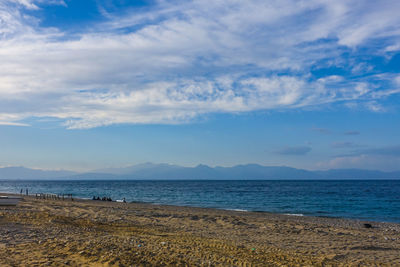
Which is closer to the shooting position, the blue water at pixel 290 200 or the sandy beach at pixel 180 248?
the sandy beach at pixel 180 248

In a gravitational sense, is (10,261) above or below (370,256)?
above

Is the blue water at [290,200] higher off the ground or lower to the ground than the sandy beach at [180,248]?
lower

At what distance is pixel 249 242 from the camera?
15.7 meters

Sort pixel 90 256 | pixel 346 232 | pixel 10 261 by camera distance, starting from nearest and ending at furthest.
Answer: pixel 10 261 → pixel 90 256 → pixel 346 232

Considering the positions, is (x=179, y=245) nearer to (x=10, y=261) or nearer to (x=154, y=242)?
(x=154, y=242)

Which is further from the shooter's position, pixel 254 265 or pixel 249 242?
pixel 249 242

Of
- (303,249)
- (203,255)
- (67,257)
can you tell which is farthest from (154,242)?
(303,249)

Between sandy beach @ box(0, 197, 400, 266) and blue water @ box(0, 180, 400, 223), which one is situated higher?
sandy beach @ box(0, 197, 400, 266)

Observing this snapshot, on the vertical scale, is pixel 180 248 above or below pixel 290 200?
above

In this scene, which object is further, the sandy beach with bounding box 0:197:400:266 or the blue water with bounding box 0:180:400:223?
the blue water with bounding box 0:180:400:223

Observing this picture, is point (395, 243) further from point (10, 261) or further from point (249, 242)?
point (10, 261)

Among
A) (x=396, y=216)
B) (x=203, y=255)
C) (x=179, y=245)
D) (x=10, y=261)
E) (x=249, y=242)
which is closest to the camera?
(x=10, y=261)

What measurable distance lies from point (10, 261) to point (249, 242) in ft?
33.6

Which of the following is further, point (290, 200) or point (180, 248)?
point (290, 200)
